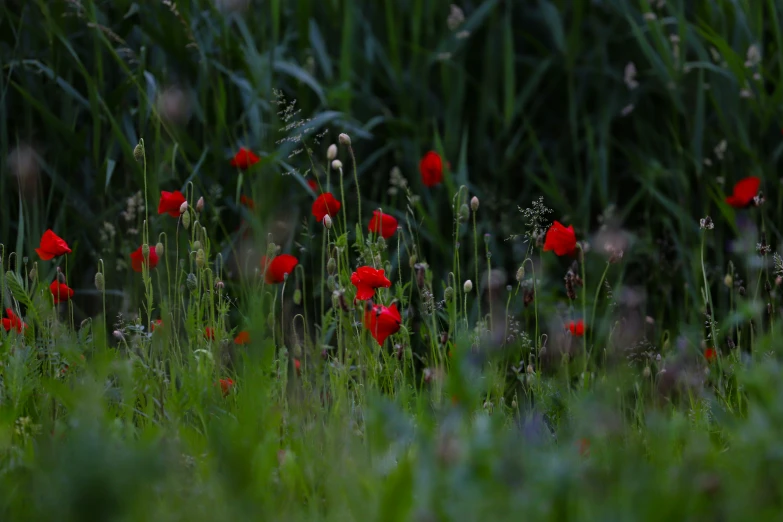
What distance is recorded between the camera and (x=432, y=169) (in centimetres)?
261

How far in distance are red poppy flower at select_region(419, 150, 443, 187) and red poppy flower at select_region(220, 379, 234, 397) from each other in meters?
1.07

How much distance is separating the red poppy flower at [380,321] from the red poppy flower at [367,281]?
45mm

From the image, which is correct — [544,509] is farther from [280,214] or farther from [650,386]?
[280,214]

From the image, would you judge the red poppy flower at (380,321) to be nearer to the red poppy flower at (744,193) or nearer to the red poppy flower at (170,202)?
the red poppy flower at (170,202)

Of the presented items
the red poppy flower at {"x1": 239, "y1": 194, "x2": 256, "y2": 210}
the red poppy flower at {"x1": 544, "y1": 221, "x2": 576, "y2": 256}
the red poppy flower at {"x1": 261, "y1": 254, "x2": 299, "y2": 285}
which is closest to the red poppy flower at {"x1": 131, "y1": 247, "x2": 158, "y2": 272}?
the red poppy flower at {"x1": 261, "y1": 254, "x2": 299, "y2": 285}

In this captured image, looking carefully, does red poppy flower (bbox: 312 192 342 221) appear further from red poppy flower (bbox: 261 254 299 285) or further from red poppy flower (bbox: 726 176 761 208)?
red poppy flower (bbox: 726 176 761 208)

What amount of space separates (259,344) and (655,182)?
6.43 feet

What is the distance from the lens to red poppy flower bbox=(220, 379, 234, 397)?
167 centimetres

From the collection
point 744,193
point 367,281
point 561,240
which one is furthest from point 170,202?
point 744,193

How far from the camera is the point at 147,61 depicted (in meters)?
2.81

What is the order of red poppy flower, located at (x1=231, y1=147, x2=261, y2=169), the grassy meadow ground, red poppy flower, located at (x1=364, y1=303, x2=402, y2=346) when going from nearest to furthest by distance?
the grassy meadow ground → red poppy flower, located at (x1=364, y1=303, x2=402, y2=346) → red poppy flower, located at (x1=231, y1=147, x2=261, y2=169)

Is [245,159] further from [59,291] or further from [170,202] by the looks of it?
[59,291]

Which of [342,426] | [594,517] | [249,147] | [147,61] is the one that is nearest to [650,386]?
[342,426]

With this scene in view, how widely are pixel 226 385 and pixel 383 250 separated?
434 mm
